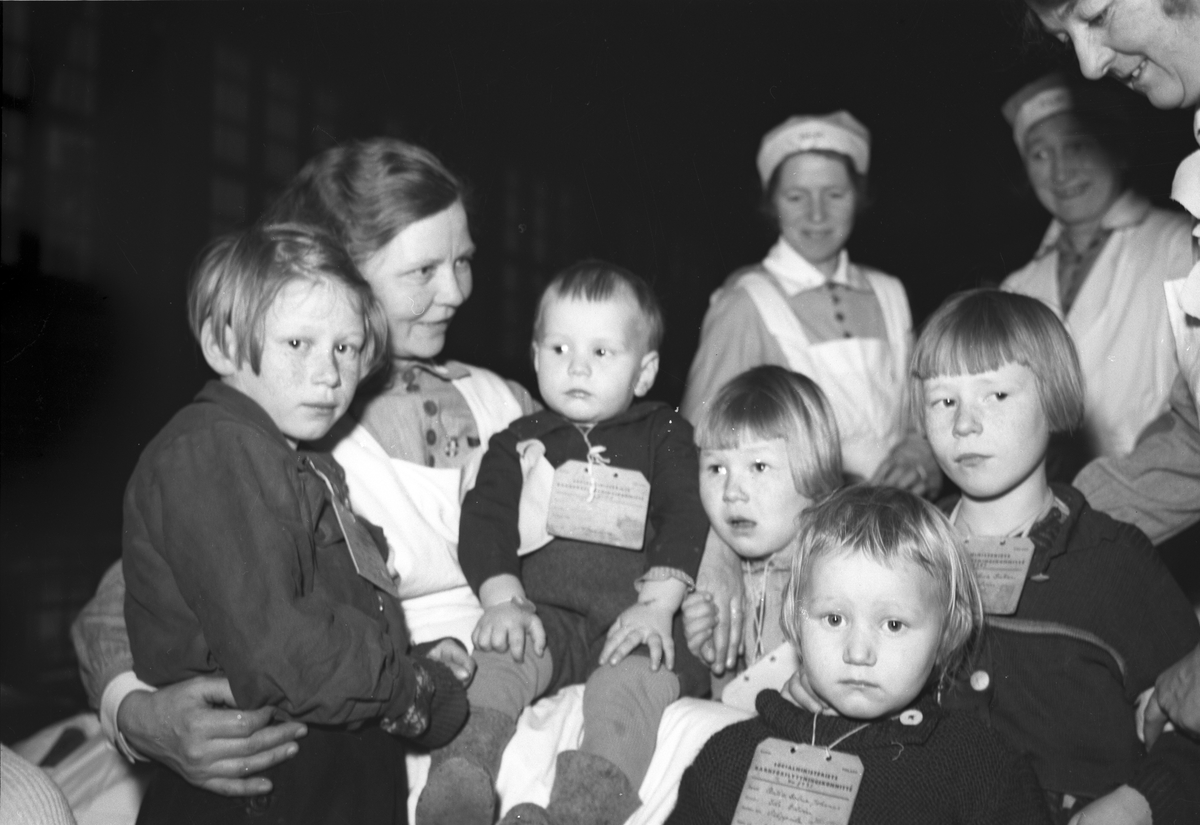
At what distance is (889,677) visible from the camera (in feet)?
6.20

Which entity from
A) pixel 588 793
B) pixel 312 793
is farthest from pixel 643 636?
pixel 312 793

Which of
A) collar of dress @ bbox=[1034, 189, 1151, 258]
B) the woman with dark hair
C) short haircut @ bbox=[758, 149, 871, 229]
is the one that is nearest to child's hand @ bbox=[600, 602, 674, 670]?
the woman with dark hair

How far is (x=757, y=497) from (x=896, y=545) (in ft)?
1.78

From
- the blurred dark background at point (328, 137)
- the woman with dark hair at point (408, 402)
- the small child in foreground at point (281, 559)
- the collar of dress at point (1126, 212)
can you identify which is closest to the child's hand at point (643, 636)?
the small child in foreground at point (281, 559)

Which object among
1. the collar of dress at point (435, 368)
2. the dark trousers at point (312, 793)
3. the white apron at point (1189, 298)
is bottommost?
the dark trousers at point (312, 793)

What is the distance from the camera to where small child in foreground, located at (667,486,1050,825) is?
189cm

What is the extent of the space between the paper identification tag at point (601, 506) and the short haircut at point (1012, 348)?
0.71 metres

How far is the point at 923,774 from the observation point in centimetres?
190

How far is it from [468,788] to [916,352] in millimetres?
1277

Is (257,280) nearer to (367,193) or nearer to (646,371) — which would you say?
(367,193)

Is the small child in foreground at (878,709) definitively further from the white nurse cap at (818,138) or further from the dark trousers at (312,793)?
the white nurse cap at (818,138)

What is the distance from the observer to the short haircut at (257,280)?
2.27m

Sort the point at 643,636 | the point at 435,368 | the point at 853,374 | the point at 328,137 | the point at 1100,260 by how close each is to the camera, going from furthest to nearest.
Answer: the point at 853,374, the point at 1100,260, the point at 328,137, the point at 435,368, the point at 643,636

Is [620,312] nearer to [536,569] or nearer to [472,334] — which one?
[536,569]
